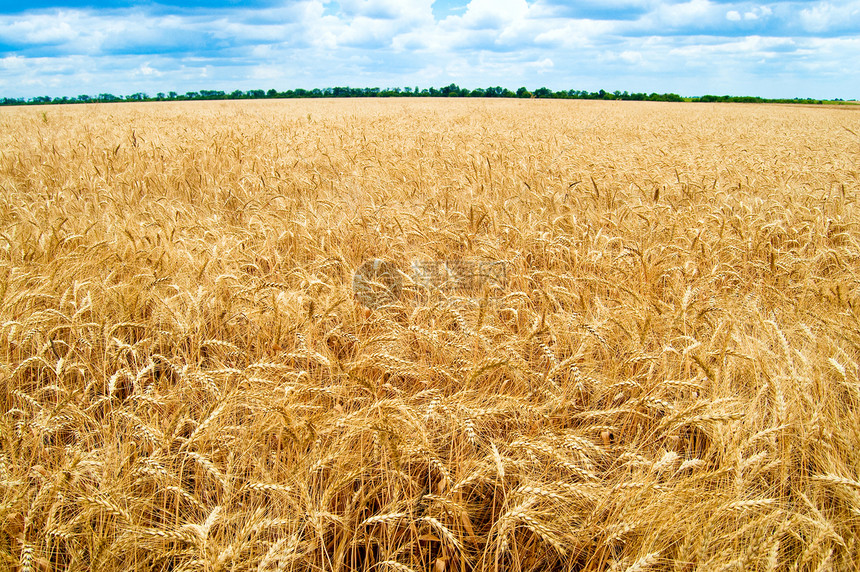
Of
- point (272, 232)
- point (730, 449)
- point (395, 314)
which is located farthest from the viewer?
point (272, 232)

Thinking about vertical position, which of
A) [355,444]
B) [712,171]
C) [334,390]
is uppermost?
[712,171]

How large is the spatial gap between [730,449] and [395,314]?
135 cm

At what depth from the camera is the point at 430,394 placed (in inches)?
65.6

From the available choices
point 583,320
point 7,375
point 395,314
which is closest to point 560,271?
point 583,320

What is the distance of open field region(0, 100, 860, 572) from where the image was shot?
1.15 metres

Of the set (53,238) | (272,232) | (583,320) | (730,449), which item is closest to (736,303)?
(583,320)

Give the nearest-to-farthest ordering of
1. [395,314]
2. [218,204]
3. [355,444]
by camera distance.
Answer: [355,444]
[395,314]
[218,204]

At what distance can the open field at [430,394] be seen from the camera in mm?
1146

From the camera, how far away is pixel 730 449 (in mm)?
1297

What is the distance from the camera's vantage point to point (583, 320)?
2039 mm

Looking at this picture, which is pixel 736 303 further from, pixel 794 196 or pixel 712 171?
pixel 712 171

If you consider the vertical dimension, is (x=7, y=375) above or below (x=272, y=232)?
below

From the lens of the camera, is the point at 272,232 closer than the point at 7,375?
No

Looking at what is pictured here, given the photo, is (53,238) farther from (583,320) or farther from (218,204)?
(583,320)
